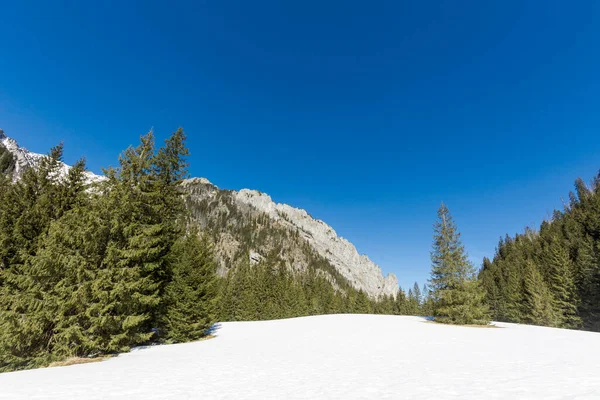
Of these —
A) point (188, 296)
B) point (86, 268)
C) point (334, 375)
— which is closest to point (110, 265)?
point (86, 268)

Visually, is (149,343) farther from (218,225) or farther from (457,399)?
(218,225)

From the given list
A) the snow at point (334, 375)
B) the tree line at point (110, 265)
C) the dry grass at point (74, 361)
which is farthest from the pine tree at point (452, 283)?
the dry grass at point (74, 361)

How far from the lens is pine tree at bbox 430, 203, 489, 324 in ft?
73.3

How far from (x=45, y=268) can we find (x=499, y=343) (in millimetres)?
22077

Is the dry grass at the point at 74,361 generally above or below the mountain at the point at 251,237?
below

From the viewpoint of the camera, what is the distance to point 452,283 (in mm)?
23375

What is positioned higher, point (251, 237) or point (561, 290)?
point (251, 237)

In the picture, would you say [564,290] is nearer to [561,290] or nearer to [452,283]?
[561,290]

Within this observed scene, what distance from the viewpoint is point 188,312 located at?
1688 centimetres

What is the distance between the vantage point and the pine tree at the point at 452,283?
22344mm

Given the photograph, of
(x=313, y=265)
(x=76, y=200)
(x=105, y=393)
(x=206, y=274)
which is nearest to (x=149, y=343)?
(x=206, y=274)

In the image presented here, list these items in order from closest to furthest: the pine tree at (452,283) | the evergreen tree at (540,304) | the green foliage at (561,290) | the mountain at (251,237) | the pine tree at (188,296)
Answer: the pine tree at (188,296) → the pine tree at (452,283) → the evergreen tree at (540,304) → the green foliage at (561,290) → the mountain at (251,237)

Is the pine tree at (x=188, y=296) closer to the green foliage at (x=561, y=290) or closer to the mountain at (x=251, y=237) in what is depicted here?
the green foliage at (x=561, y=290)

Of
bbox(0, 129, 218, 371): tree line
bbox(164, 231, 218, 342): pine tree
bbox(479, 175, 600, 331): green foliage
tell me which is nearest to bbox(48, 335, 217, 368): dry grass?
bbox(0, 129, 218, 371): tree line
